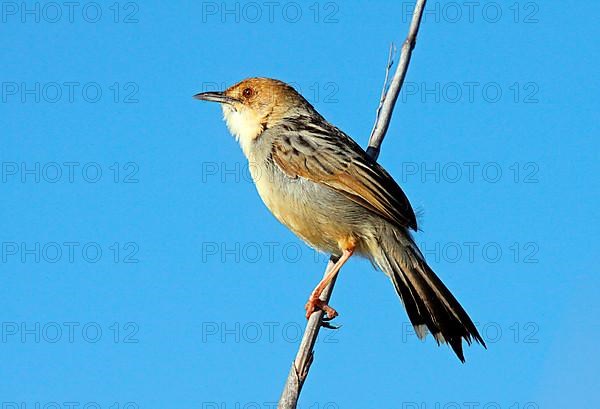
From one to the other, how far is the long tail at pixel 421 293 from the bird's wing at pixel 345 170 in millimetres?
193

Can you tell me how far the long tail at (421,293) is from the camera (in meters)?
6.15

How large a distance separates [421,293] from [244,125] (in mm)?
2362

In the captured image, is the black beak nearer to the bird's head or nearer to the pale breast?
the bird's head

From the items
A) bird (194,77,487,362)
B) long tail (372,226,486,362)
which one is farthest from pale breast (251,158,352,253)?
long tail (372,226,486,362)

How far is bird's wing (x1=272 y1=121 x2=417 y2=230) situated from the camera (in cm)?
667

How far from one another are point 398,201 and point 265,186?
115 cm

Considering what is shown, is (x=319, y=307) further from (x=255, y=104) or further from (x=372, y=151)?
(x=255, y=104)

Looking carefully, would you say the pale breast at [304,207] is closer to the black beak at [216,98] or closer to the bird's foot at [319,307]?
the bird's foot at [319,307]

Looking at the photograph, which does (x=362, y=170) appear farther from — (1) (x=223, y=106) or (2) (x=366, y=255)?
(1) (x=223, y=106)

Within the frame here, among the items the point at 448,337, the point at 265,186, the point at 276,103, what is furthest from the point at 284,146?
the point at 448,337

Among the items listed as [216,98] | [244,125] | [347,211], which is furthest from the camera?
[216,98]

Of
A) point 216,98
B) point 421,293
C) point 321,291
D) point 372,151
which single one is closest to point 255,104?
point 216,98

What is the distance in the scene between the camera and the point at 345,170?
676cm

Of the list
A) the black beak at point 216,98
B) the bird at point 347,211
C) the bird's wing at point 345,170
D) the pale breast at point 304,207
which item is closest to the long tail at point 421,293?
the bird at point 347,211
